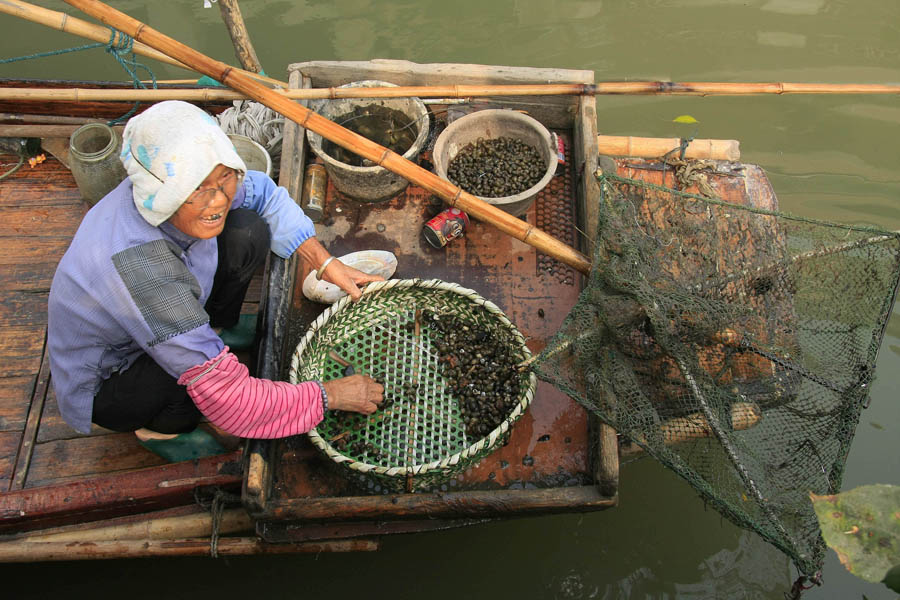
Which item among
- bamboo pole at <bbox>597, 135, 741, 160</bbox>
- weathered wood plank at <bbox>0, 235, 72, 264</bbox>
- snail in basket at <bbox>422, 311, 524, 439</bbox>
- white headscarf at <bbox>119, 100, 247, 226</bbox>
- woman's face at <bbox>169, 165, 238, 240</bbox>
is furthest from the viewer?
bamboo pole at <bbox>597, 135, 741, 160</bbox>

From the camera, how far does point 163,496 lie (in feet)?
8.34

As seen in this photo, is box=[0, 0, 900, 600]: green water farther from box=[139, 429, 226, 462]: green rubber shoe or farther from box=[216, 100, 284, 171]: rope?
box=[216, 100, 284, 171]: rope

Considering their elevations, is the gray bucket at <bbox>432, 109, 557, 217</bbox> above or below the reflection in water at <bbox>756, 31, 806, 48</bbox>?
below

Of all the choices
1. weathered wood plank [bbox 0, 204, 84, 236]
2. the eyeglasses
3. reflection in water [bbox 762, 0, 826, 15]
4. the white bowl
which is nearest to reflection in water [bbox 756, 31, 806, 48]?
reflection in water [bbox 762, 0, 826, 15]

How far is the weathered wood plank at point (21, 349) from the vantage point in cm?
287

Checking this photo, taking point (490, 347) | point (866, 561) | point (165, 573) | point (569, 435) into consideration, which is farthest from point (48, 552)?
point (866, 561)

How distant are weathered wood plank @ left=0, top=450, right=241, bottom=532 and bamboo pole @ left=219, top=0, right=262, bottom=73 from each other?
2.27 meters

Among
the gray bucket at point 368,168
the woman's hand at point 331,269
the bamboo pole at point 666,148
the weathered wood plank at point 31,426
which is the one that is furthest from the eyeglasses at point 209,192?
the bamboo pole at point 666,148

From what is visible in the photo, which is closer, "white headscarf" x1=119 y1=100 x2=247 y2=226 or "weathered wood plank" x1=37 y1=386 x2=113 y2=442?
"white headscarf" x1=119 y1=100 x2=247 y2=226

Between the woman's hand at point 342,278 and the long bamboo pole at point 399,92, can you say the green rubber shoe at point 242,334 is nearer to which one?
the woman's hand at point 342,278

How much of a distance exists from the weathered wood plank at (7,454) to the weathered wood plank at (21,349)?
0.91ft

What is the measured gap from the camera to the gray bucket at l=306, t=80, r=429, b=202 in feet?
9.89

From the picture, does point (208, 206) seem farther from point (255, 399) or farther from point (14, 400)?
point (14, 400)

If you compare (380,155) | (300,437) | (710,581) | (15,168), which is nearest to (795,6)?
(380,155)
